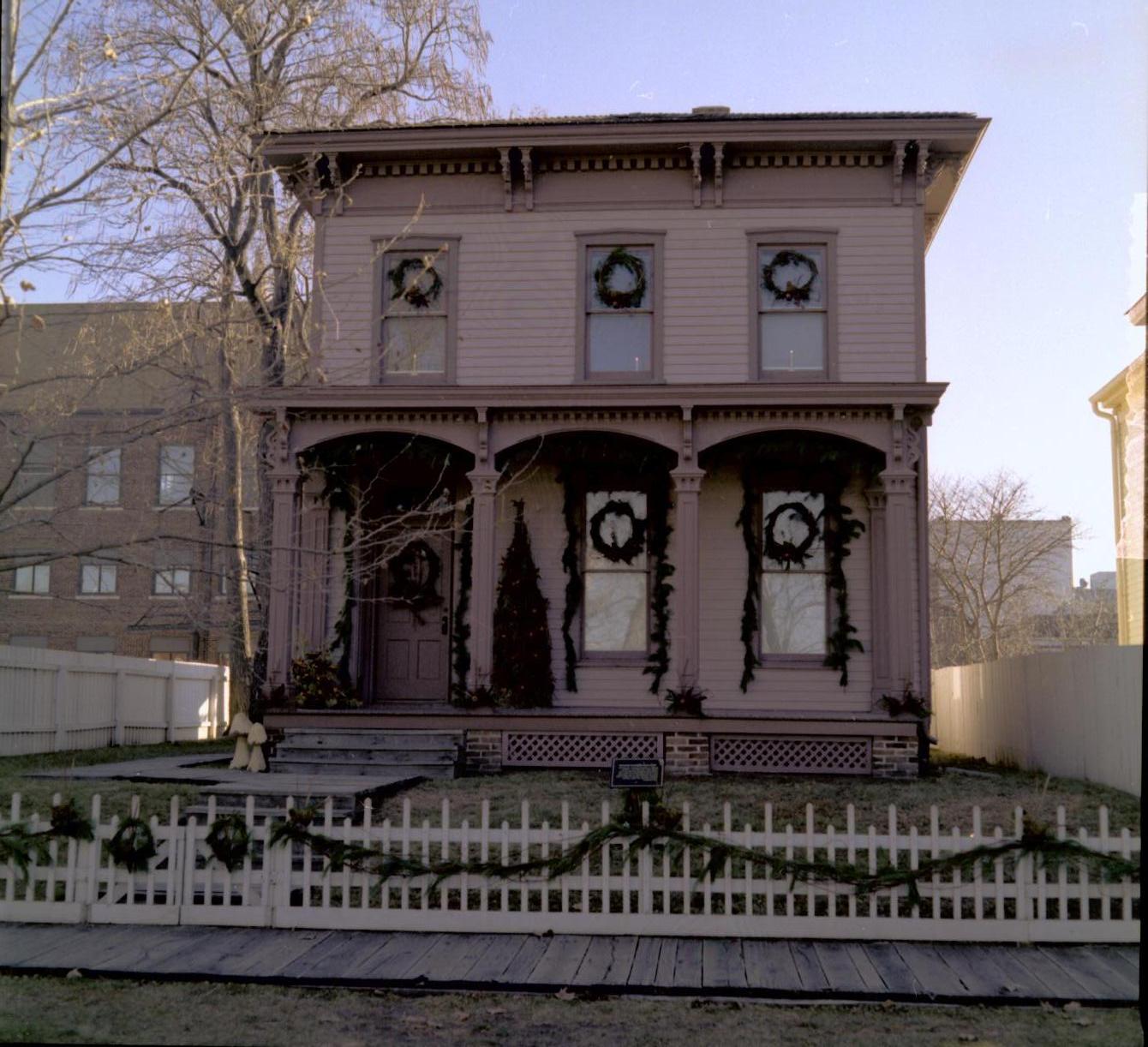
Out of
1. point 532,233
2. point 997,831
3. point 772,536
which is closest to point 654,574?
point 772,536

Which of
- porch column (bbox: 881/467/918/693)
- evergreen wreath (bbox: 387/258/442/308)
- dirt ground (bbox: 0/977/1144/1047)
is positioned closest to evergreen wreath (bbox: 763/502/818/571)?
porch column (bbox: 881/467/918/693)

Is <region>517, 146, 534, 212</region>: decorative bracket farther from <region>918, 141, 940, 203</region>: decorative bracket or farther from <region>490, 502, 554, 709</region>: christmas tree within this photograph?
<region>918, 141, 940, 203</region>: decorative bracket

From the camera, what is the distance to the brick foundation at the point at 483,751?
15.3 meters

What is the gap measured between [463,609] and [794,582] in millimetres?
4238

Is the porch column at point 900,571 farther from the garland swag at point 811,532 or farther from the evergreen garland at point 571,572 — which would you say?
the evergreen garland at point 571,572

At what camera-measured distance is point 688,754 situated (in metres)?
15.3

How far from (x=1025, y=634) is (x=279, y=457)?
4008 cm

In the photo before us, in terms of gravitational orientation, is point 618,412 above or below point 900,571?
above

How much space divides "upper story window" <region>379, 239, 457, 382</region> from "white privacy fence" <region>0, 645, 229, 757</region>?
272 inches

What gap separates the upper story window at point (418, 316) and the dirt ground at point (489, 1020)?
10705 millimetres

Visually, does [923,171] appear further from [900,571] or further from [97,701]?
[97,701]

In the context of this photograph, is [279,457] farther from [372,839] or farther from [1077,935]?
[1077,935]

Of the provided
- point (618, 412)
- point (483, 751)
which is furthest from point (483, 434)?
point (483, 751)

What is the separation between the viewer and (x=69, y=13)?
7930mm
